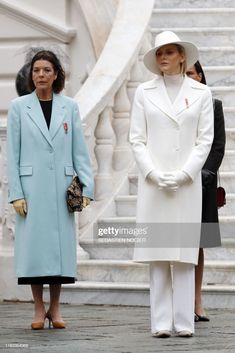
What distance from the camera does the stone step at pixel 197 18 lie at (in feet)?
46.0

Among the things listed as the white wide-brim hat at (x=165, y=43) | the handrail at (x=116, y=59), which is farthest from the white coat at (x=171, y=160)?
the handrail at (x=116, y=59)

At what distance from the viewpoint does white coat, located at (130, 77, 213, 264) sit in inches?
337

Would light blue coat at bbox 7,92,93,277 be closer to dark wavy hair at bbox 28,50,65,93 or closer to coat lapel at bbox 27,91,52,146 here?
coat lapel at bbox 27,91,52,146

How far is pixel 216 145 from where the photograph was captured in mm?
9484

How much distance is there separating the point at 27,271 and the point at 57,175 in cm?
57

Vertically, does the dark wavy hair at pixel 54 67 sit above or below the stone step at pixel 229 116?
above

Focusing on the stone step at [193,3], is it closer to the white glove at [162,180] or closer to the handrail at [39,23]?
the handrail at [39,23]

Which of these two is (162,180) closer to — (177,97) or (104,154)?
(177,97)

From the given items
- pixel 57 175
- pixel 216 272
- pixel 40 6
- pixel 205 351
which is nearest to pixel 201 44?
pixel 40 6

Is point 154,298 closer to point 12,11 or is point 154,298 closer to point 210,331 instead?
point 210,331

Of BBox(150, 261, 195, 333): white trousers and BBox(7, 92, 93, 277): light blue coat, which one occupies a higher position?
BBox(7, 92, 93, 277): light blue coat

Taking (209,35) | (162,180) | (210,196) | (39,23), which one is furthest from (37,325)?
(39,23)

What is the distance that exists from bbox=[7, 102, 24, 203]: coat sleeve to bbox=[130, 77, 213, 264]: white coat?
2.36 feet

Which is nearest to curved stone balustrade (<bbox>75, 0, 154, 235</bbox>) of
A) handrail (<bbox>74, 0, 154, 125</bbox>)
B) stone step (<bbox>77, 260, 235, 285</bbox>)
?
handrail (<bbox>74, 0, 154, 125</bbox>)
